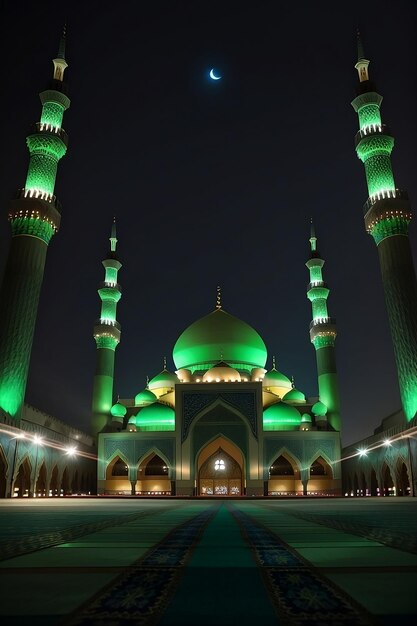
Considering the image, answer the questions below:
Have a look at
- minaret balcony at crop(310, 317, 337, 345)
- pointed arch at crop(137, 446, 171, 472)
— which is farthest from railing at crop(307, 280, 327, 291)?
pointed arch at crop(137, 446, 171, 472)

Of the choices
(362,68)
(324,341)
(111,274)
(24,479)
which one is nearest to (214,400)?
(324,341)

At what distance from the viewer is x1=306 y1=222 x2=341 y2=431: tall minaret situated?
72.8ft

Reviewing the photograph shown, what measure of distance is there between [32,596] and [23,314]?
15072mm

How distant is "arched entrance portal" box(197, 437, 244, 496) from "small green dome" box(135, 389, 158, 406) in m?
4.81

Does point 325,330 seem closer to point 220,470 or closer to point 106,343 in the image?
point 220,470

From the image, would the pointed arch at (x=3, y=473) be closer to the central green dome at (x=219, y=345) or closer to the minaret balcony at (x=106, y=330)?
the minaret balcony at (x=106, y=330)

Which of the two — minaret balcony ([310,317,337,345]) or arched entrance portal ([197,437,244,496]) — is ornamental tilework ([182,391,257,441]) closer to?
arched entrance portal ([197,437,244,496])

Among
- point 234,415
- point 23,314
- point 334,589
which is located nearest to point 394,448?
point 234,415

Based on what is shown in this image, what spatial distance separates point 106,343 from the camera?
23.9m

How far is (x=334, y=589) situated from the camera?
50.4 inches

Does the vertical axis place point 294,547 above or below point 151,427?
below

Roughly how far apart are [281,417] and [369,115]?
1257cm

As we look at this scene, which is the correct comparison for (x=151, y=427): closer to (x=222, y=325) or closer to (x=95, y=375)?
(x=95, y=375)

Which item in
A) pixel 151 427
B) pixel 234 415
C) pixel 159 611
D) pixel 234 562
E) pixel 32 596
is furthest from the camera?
pixel 151 427
